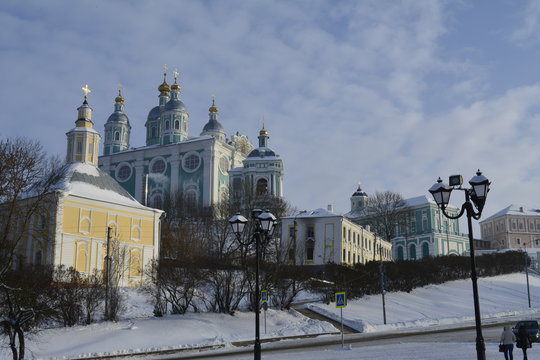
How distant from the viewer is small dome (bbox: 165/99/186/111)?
88312 millimetres

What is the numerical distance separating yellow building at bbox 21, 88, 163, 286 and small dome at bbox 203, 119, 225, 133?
39.4 m

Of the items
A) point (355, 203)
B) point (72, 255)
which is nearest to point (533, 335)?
point (72, 255)

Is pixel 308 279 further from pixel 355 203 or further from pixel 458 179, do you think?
pixel 355 203

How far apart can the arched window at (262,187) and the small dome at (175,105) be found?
59.5ft

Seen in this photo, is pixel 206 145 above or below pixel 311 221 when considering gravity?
above

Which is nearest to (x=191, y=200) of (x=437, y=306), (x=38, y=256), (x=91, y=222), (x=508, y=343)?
(x=91, y=222)

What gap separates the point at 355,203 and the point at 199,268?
2719 inches

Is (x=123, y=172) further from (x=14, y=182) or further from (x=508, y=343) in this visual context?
(x=508, y=343)

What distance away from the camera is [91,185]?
5088 cm

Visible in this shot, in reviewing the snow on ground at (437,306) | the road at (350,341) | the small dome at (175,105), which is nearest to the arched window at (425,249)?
the snow on ground at (437,306)

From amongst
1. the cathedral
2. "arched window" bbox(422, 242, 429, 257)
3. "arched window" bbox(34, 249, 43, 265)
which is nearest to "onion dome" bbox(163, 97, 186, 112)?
the cathedral

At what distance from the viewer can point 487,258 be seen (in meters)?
60.2

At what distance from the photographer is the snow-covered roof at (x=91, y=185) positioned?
48688 millimetres

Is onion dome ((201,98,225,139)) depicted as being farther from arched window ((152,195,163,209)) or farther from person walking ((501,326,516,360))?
person walking ((501,326,516,360))
